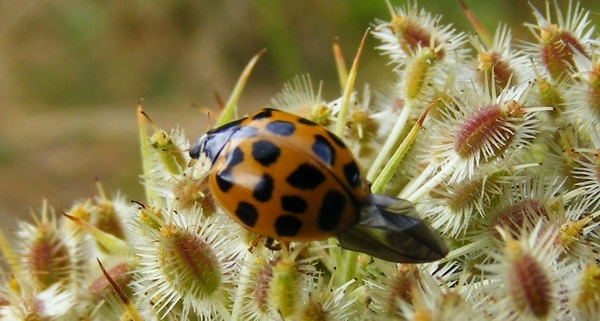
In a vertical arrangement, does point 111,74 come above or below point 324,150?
below

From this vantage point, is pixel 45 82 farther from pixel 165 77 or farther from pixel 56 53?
pixel 165 77

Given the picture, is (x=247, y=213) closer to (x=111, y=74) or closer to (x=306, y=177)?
(x=306, y=177)

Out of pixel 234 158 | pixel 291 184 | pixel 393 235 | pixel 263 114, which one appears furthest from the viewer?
pixel 263 114

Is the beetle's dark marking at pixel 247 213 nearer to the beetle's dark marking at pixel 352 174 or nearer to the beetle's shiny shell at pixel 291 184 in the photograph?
the beetle's shiny shell at pixel 291 184

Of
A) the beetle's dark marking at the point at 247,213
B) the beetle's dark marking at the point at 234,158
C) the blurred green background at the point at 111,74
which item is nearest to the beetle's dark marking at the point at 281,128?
the beetle's dark marking at the point at 234,158

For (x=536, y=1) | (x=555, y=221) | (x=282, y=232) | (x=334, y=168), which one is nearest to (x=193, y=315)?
(x=282, y=232)

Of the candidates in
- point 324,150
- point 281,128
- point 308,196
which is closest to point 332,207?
point 308,196
